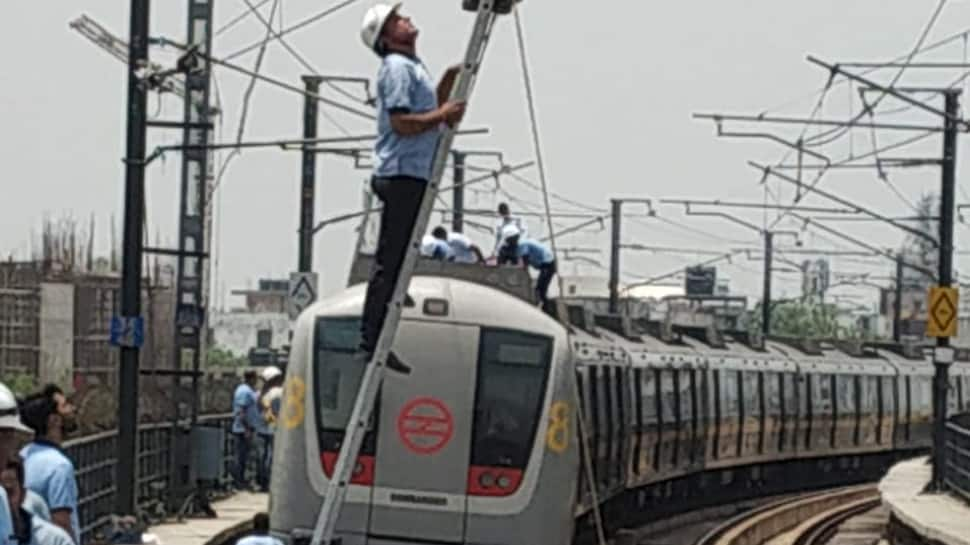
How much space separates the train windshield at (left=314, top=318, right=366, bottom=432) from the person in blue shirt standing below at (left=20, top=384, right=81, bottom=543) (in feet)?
26.7

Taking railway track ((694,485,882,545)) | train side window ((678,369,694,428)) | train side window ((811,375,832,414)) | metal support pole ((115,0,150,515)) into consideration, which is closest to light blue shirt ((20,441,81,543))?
metal support pole ((115,0,150,515))

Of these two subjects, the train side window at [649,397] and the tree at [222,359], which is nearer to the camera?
the train side window at [649,397]

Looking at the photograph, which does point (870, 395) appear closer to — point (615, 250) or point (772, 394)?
point (772, 394)

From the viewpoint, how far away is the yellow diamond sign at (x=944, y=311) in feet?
117

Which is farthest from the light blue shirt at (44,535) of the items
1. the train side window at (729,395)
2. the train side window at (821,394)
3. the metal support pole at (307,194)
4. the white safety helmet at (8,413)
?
the train side window at (821,394)

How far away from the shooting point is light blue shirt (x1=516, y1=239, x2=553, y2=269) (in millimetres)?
24469

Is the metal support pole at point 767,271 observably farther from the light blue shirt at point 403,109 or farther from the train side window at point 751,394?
the light blue shirt at point 403,109

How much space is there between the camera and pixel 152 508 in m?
30.0

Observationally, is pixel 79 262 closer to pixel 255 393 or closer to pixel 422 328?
pixel 255 393

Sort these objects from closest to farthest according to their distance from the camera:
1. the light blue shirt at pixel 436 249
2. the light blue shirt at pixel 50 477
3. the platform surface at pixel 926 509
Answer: the light blue shirt at pixel 50 477
the light blue shirt at pixel 436 249
the platform surface at pixel 926 509

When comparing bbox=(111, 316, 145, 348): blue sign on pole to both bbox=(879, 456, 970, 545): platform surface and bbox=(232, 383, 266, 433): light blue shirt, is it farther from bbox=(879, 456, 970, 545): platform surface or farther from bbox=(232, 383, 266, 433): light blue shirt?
bbox=(232, 383, 266, 433): light blue shirt

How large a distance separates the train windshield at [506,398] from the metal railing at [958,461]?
15.7m

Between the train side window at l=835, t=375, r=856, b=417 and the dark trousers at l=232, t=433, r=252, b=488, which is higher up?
the train side window at l=835, t=375, r=856, b=417

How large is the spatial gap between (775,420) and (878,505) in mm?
3167
